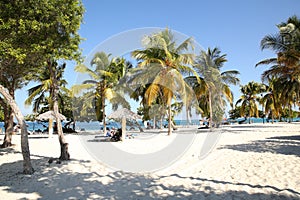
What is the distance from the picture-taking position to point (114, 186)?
6.28 metres

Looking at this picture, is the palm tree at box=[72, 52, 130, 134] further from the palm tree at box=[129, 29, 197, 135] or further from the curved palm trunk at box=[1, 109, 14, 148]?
the curved palm trunk at box=[1, 109, 14, 148]

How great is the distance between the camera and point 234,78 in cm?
2427

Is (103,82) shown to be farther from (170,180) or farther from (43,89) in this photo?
(170,180)

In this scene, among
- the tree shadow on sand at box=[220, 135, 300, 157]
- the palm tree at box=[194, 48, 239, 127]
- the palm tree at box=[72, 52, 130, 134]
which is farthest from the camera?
the palm tree at box=[194, 48, 239, 127]

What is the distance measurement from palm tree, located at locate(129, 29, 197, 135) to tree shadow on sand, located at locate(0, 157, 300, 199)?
422 inches

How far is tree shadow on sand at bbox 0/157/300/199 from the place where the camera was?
537 centimetres

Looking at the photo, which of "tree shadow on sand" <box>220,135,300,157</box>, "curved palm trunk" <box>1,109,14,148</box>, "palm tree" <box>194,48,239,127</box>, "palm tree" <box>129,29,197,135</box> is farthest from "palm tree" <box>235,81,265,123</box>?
"curved palm trunk" <box>1,109,14,148</box>

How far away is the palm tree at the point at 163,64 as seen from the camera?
1730cm

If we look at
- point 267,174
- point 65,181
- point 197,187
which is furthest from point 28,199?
point 267,174

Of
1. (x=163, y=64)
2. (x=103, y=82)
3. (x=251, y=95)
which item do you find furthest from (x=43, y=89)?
(x=251, y=95)

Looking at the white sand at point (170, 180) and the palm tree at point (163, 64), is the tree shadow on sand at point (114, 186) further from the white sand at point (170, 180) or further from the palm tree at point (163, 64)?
the palm tree at point (163, 64)

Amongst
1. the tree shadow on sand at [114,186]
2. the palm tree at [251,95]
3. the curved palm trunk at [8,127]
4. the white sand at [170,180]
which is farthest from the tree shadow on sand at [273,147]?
the palm tree at [251,95]

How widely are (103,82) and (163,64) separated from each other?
20.6 ft

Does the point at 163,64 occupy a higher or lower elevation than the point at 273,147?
higher
